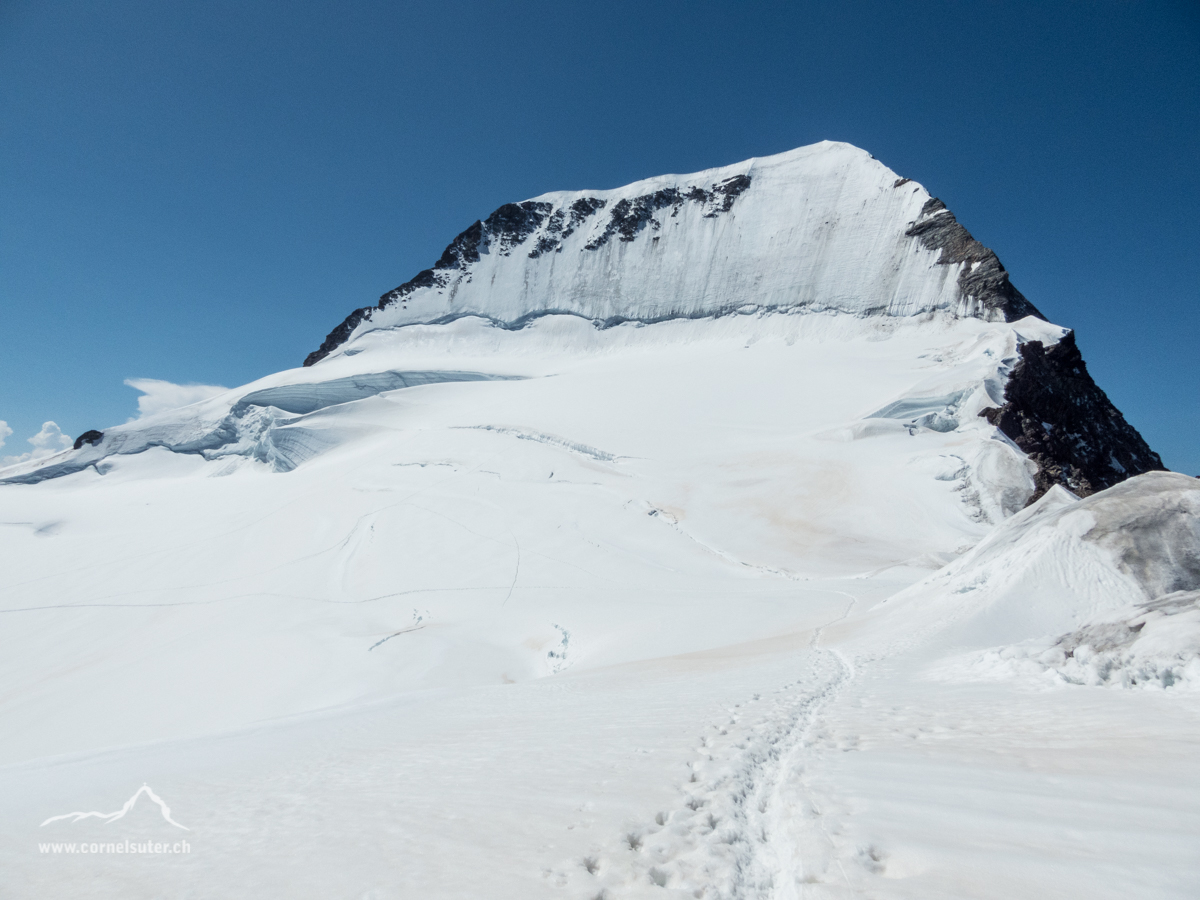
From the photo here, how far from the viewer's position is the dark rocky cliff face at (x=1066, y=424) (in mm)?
22797

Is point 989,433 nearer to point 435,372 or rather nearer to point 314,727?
point 314,727

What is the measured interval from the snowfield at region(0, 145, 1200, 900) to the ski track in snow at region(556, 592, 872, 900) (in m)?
0.02

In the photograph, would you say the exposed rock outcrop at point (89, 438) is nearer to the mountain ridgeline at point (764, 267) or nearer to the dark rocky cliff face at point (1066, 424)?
the mountain ridgeline at point (764, 267)

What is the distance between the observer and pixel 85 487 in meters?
30.0

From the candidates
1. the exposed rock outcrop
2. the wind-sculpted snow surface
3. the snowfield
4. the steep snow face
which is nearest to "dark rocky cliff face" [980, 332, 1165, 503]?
the snowfield

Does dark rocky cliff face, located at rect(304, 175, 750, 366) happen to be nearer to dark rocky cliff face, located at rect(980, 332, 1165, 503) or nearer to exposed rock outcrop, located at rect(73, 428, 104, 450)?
exposed rock outcrop, located at rect(73, 428, 104, 450)

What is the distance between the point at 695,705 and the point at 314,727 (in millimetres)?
3692

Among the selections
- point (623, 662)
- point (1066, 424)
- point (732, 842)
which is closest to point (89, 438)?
point (623, 662)

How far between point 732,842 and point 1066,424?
1405 inches

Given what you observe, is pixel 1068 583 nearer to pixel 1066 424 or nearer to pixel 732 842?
pixel 732 842

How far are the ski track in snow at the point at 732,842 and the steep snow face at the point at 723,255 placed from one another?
1617 inches

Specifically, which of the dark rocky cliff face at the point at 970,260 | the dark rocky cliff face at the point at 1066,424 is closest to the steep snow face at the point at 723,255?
the dark rocky cliff face at the point at 970,260

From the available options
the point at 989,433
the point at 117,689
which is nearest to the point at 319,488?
the point at 117,689

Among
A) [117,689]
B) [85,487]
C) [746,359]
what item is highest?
[746,359]
